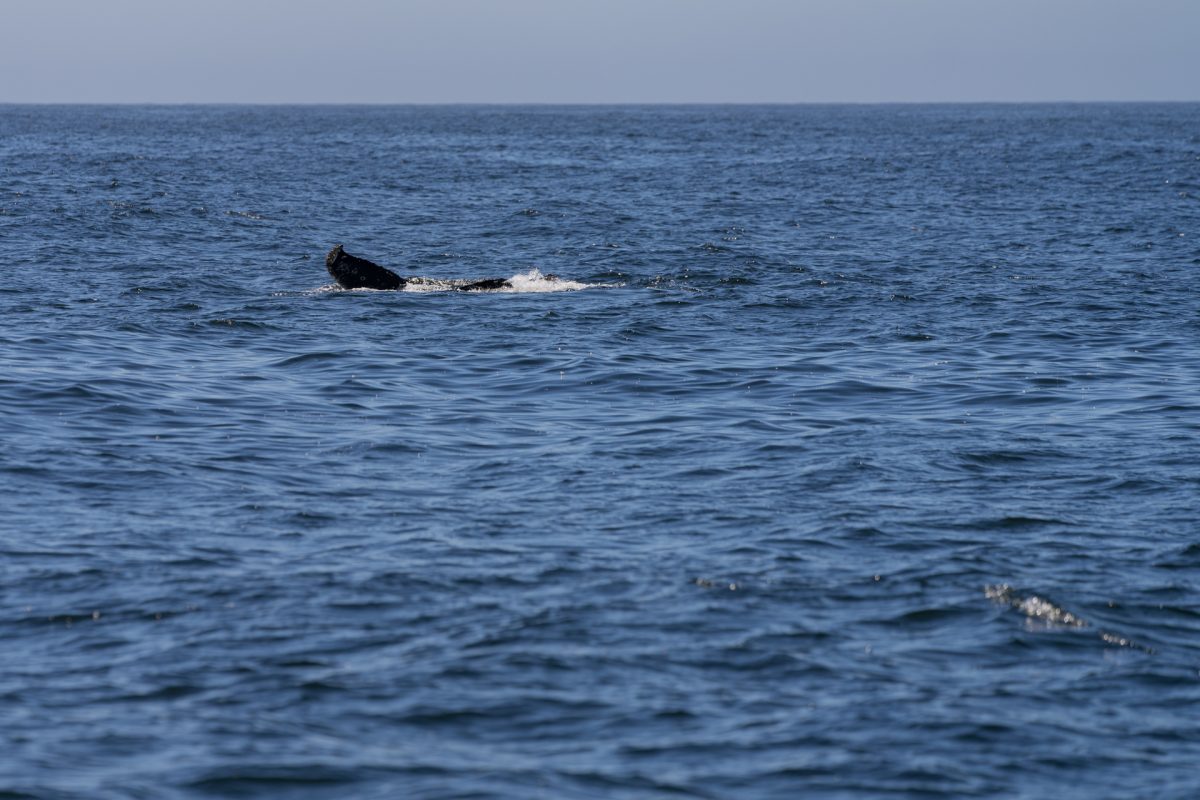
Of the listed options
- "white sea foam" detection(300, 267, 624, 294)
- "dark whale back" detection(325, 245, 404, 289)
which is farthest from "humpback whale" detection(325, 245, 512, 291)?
"white sea foam" detection(300, 267, 624, 294)

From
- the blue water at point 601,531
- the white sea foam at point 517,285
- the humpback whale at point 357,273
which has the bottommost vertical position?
the blue water at point 601,531

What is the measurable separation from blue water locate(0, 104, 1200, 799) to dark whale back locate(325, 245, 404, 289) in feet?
2.85

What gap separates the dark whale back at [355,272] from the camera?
34.4m

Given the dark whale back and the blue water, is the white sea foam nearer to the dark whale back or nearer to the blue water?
the dark whale back

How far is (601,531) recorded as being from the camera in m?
16.2

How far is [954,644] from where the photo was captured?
13.0 metres

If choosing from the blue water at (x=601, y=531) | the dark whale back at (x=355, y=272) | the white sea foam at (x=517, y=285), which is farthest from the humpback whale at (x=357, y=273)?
the blue water at (x=601, y=531)

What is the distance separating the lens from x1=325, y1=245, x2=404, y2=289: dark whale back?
113 ft

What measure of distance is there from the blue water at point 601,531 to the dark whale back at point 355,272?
2.85 feet

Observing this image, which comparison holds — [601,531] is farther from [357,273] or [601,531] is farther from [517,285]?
[517,285]

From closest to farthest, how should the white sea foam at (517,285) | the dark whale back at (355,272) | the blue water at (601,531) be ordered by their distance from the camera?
the blue water at (601,531), the dark whale back at (355,272), the white sea foam at (517,285)

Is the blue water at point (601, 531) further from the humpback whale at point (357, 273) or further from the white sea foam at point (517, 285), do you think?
the humpback whale at point (357, 273)

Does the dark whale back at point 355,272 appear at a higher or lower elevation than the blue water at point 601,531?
higher

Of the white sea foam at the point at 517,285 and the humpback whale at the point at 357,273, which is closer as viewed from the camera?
the humpback whale at the point at 357,273
